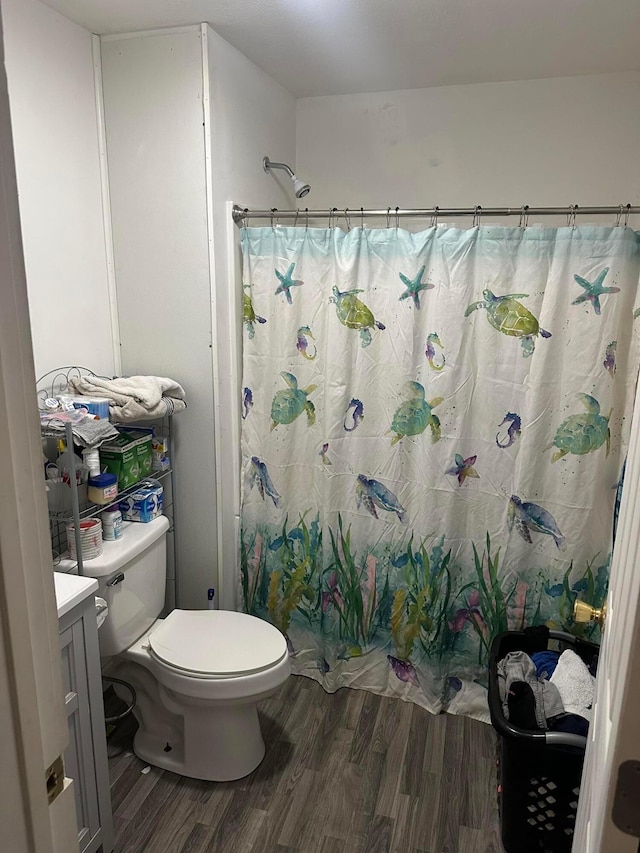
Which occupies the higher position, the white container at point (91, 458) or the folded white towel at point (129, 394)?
the folded white towel at point (129, 394)

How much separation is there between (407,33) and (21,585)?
2.00 m

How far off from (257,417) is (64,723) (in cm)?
161

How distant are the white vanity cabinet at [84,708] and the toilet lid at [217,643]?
30 centimetres

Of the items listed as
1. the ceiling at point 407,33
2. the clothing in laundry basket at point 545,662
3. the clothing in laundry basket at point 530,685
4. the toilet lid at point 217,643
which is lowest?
the clothing in laundry basket at point 545,662

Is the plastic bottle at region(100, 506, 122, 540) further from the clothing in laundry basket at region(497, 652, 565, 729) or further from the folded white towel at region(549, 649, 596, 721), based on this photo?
the folded white towel at region(549, 649, 596, 721)

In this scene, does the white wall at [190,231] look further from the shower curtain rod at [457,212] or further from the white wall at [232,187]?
the shower curtain rod at [457,212]

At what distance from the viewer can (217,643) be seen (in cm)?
187

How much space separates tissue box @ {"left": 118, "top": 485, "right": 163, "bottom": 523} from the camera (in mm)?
1979

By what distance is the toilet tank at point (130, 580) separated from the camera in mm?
1750

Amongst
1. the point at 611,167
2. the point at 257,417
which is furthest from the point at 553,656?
the point at 611,167

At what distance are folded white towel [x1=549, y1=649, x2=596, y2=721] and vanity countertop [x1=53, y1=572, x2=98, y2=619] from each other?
4.32 feet

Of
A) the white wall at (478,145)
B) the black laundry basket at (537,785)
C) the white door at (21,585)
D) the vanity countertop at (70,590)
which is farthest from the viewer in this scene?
the white wall at (478,145)

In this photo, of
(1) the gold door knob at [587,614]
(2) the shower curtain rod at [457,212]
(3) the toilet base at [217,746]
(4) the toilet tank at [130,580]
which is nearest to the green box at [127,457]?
(4) the toilet tank at [130,580]

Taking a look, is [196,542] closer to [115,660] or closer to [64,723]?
[115,660]
